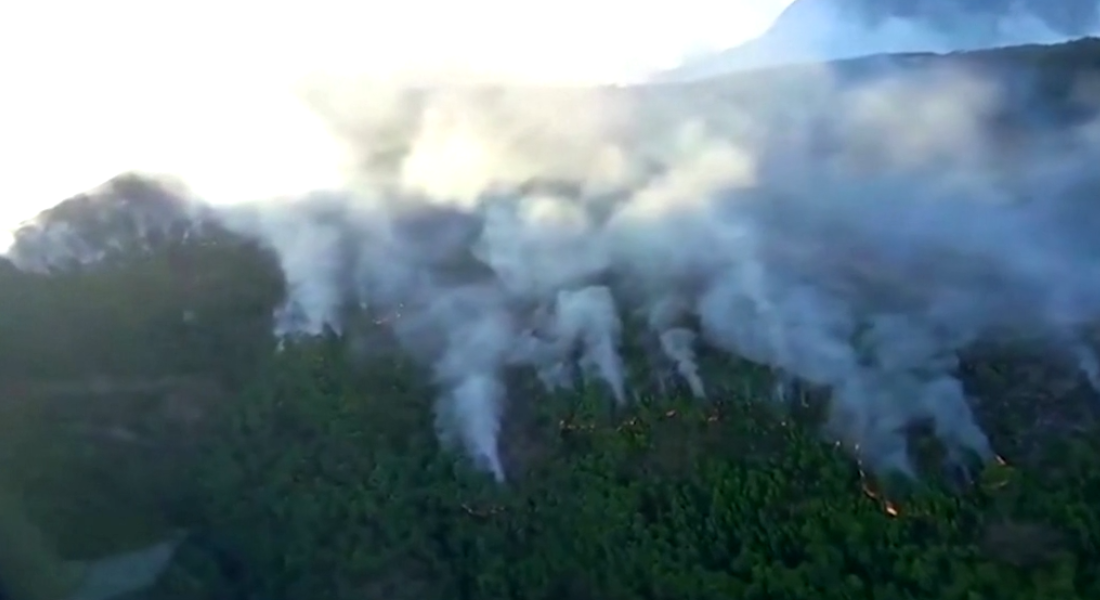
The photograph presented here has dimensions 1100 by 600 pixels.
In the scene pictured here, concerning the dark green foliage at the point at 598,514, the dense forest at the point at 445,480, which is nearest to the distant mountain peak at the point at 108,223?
the dense forest at the point at 445,480

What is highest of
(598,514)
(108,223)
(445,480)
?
(108,223)

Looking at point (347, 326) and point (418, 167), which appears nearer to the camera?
point (347, 326)

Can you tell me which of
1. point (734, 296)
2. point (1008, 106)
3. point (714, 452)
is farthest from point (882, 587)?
point (1008, 106)

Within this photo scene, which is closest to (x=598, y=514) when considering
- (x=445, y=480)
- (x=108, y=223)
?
(x=445, y=480)

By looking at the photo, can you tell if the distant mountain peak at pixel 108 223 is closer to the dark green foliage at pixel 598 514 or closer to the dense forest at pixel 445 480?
the dense forest at pixel 445 480

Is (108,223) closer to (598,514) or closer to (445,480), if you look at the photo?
(445,480)

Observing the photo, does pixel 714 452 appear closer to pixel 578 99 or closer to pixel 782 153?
pixel 782 153
